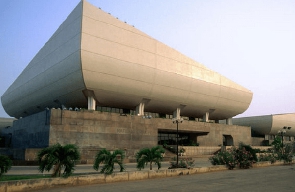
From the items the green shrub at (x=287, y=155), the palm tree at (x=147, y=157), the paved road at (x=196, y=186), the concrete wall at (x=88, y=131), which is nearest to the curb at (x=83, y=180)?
the paved road at (x=196, y=186)

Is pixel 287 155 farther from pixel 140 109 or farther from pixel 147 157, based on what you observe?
pixel 140 109

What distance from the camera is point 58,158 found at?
46.9ft

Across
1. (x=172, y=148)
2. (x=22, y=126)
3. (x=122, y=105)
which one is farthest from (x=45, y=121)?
(x=172, y=148)

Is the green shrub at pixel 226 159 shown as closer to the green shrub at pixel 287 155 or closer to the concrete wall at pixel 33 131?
the green shrub at pixel 287 155

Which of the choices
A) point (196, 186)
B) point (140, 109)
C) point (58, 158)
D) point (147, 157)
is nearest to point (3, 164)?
point (58, 158)

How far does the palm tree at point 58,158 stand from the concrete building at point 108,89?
763 inches

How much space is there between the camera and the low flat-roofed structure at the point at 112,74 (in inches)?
1522

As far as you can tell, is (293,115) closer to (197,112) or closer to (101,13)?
(197,112)

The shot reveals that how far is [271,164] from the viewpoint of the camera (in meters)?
29.8

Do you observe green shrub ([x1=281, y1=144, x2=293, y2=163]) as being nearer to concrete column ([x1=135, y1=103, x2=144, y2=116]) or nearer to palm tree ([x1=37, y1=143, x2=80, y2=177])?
concrete column ([x1=135, y1=103, x2=144, y2=116])

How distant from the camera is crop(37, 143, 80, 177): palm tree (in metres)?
14.1

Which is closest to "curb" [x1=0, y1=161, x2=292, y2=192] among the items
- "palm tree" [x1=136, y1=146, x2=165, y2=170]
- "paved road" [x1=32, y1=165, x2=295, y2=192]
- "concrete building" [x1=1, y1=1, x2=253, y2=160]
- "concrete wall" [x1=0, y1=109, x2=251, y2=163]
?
"paved road" [x1=32, y1=165, x2=295, y2=192]

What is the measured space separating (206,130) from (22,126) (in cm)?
3036

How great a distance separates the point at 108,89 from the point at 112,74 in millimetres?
2295
